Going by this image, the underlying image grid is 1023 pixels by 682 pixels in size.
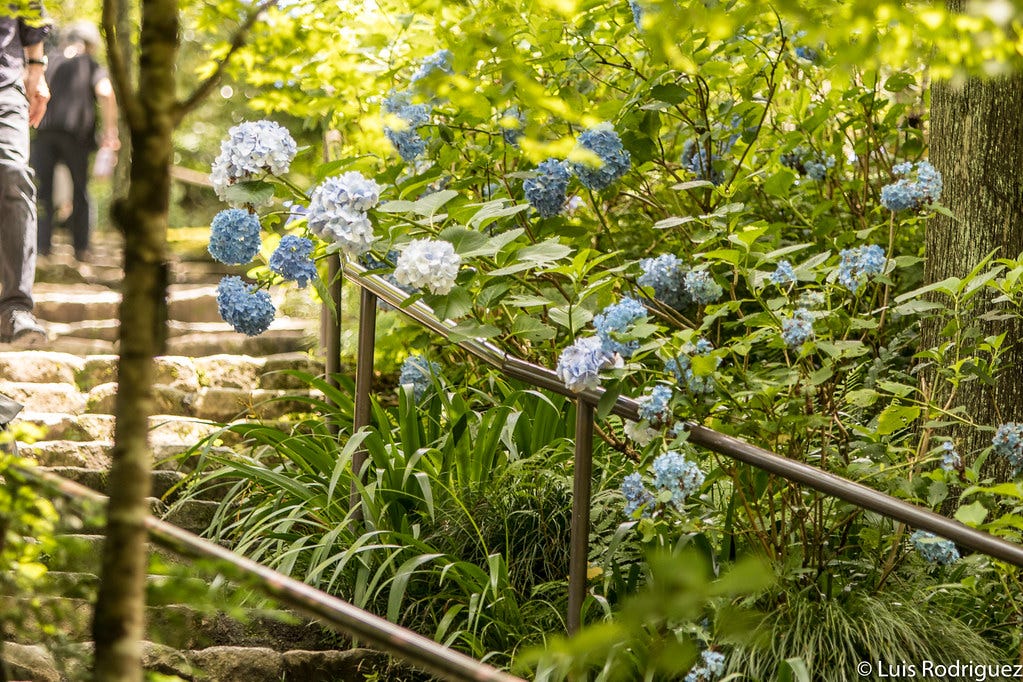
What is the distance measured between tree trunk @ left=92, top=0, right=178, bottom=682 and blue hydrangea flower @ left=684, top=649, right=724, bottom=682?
5.05 ft

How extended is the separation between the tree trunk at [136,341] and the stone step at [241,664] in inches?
61.0

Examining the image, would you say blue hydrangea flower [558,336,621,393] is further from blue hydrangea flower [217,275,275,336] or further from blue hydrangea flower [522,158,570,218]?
blue hydrangea flower [217,275,275,336]

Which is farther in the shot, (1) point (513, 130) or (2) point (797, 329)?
(1) point (513, 130)

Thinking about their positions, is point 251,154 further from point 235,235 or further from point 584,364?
point 584,364

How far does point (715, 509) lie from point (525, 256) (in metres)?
0.99

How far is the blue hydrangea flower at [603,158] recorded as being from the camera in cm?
266

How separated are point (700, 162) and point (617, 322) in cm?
100

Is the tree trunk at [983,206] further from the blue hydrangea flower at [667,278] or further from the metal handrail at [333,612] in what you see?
the metal handrail at [333,612]

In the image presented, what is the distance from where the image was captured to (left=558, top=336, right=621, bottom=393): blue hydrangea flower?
226 centimetres

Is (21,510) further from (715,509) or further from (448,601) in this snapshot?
(715,509)

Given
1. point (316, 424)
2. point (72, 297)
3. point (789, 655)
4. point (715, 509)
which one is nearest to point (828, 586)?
point (789, 655)

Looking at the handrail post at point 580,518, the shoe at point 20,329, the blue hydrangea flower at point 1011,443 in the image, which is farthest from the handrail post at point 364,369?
the shoe at point 20,329

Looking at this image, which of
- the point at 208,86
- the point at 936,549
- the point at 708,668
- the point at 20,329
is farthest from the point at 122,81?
the point at 20,329

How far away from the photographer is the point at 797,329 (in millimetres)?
2336
